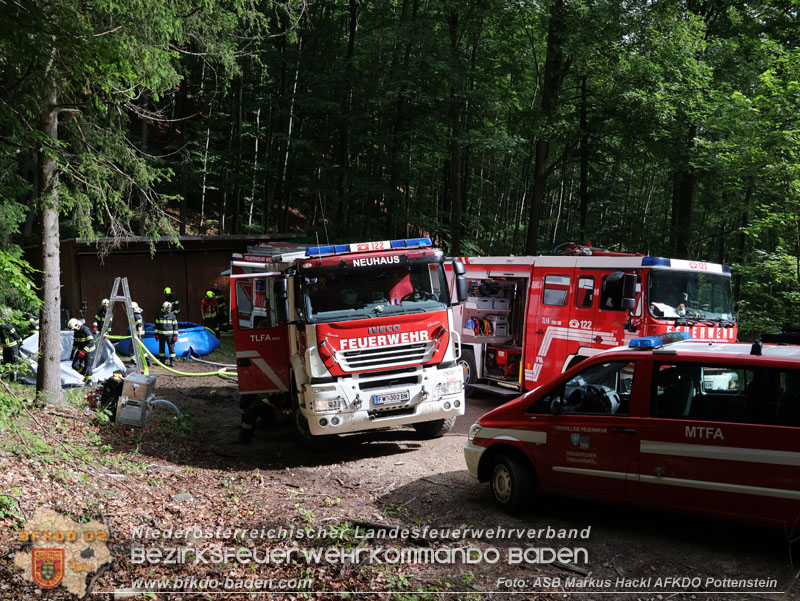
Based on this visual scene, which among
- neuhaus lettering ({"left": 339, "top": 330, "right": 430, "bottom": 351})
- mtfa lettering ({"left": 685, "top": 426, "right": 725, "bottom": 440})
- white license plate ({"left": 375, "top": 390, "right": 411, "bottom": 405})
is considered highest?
mtfa lettering ({"left": 685, "top": 426, "right": 725, "bottom": 440})

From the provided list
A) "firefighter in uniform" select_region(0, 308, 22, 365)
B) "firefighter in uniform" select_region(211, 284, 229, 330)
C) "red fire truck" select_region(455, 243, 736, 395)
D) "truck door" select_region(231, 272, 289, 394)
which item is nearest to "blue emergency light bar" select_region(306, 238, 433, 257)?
"truck door" select_region(231, 272, 289, 394)

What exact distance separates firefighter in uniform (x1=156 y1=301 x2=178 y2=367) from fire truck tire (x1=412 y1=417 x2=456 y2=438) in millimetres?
8275

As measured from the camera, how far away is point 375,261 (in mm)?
9188

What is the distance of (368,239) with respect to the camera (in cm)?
2567

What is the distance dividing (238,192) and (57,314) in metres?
19.3

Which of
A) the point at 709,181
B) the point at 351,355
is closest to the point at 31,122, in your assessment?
the point at 351,355

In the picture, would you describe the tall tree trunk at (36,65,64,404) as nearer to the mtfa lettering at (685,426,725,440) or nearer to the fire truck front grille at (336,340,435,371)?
the fire truck front grille at (336,340,435,371)

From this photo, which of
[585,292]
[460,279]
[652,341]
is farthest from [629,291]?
[652,341]

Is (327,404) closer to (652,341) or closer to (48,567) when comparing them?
(48,567)

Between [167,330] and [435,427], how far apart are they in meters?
8.68

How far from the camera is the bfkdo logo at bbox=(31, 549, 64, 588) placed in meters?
5.04

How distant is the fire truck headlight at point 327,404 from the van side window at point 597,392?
10.0 ft

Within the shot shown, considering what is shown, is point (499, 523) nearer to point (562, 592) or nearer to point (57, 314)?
point (562, 592)

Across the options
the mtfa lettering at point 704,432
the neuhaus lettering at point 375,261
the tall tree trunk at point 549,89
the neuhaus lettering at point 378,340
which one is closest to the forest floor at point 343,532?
the mtfa lettering at point 704,432
